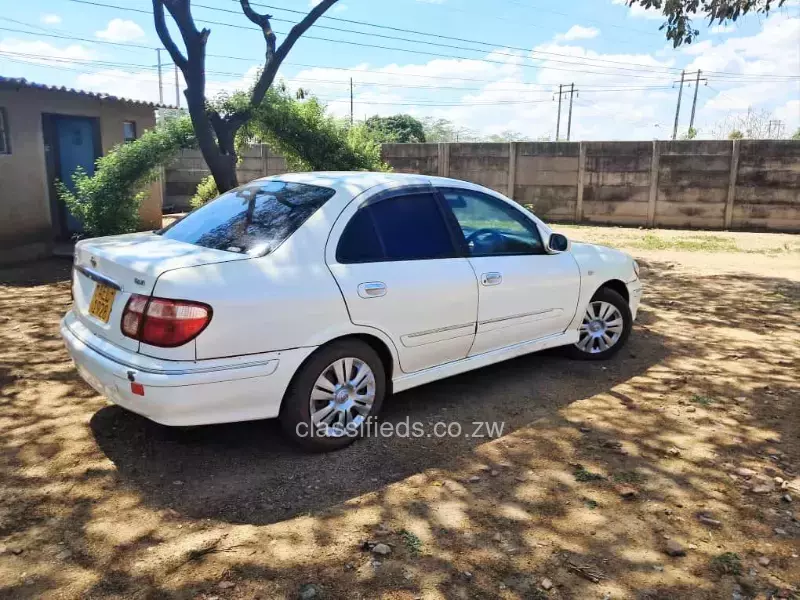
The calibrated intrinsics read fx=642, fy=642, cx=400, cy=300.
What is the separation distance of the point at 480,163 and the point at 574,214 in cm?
296

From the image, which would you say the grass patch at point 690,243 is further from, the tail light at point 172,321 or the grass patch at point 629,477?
the tail light at point 172,321

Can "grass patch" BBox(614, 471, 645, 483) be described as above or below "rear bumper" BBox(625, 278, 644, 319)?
below

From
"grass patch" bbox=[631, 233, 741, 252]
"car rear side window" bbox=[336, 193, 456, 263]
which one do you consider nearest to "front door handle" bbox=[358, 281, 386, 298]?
"car rear side window" bbox=[336, 193, 456, 263]

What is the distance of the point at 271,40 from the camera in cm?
948

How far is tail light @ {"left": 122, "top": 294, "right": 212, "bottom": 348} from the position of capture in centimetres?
307

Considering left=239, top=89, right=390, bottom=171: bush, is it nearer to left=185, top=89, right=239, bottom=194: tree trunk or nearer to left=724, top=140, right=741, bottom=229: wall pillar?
left=185, top=89, right=239, bottom=194: tree trunk

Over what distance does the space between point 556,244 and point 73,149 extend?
31.6 ft

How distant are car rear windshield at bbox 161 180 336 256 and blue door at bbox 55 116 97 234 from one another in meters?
8.01

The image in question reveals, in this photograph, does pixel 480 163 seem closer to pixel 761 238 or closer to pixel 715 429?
pixel 761 238

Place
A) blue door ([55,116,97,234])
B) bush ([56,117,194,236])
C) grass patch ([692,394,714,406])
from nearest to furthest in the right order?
grass patch ([692,394,714,406]), bush ([56,117,194,236]), blue door ([55,116,97,234])

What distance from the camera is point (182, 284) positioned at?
3107mm

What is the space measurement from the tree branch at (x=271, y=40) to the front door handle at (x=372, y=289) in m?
6.80

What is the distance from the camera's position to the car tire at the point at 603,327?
206 inches

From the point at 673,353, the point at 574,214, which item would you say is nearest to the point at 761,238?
the point at 574,214
